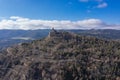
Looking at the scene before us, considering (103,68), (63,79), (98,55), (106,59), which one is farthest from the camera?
(98,55)

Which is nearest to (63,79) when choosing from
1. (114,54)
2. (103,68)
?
(103,68)

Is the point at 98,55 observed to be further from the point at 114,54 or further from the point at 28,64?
the point at 28,64

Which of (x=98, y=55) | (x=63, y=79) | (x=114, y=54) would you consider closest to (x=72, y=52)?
(x=98, y=55)

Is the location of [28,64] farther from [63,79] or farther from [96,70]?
[96,70]

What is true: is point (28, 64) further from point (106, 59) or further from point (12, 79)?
point (106, 59)

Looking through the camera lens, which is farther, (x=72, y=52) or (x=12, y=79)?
(x=72, y=52)

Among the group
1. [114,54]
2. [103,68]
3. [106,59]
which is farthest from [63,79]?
[114,54]

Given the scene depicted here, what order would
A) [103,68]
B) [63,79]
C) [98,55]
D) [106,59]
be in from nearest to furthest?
[63,79] → [103,68] → [106,59] → [98,55]

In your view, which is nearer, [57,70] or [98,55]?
[57,70]
